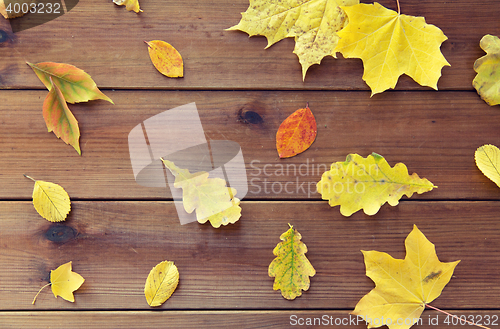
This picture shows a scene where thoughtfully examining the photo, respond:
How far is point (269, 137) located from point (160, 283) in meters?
0.35

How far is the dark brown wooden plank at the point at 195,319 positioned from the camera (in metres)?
0.55

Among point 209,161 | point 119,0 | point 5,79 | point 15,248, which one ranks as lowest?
point 15,248

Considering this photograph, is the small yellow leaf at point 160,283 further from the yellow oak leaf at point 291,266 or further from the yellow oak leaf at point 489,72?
the yellow oak leaf at point 489,72

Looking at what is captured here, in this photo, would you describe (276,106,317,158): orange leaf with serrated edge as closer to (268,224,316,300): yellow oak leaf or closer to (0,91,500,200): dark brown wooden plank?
(0,91,500,200): dark brown wooden plank

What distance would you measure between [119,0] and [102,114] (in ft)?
0.73

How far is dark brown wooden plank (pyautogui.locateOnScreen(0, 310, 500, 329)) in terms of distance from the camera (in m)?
0.55

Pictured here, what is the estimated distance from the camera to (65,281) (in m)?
0.54

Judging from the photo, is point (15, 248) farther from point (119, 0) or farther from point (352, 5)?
point (352, 5)

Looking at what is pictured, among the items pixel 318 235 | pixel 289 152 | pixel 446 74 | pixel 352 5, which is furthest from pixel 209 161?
pixel 446 74

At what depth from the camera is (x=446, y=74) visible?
554 mm

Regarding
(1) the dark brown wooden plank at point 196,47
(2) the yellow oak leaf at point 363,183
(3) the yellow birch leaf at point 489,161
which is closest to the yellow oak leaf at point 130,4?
(1) the dark brown wooden plank at point 196,47

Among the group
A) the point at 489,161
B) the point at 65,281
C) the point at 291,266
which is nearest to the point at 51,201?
the point at 65,281

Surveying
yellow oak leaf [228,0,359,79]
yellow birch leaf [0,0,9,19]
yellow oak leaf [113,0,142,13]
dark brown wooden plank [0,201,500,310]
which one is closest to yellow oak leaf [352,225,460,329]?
dark brown wooden plank [0,201,500,310]

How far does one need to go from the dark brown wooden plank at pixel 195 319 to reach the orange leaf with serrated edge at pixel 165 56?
0.48 m
